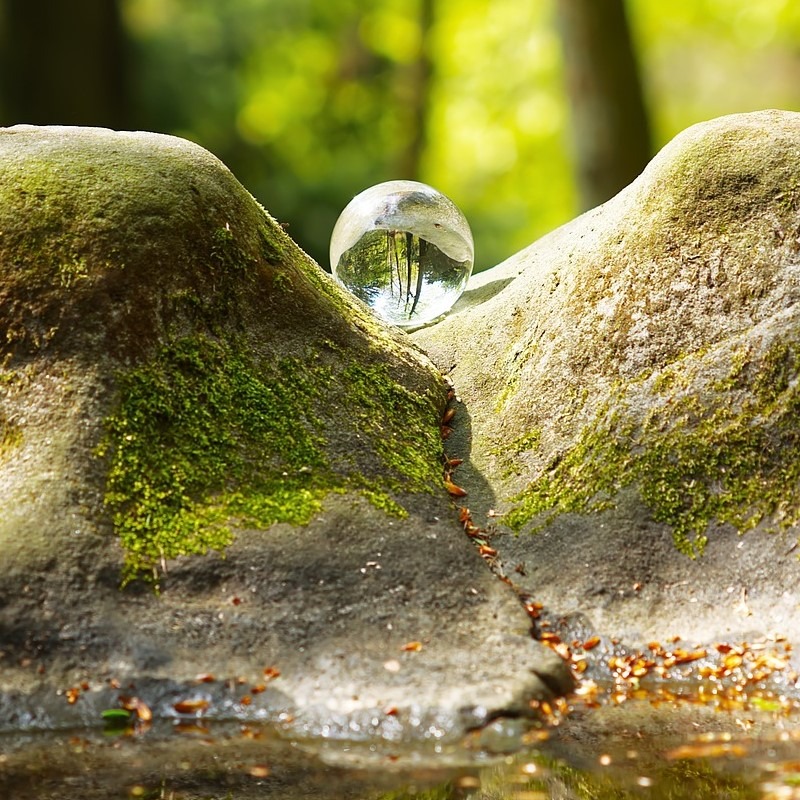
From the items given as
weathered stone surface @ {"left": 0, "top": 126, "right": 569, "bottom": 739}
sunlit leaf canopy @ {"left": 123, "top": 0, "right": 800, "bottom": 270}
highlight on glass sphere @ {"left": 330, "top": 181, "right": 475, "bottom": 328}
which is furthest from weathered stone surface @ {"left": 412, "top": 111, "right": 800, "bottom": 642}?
sunlit leaf canopy @ {"left": 123, "top": 0, "right": 800, "bottom": 270}

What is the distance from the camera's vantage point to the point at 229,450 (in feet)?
14.0

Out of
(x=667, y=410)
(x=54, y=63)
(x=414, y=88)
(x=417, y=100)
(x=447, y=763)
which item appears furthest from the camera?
(x=414, y=88)

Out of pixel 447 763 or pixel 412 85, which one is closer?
pixel 447 763

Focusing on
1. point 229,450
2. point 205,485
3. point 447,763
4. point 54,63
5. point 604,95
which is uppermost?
point 54,63

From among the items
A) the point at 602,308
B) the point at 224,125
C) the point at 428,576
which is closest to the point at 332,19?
the point at 224,125

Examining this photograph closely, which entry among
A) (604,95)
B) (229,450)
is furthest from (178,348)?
(604,95)

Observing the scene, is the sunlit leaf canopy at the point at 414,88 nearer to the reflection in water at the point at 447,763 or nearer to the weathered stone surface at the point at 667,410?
the weathered stone surface at the point at 667,410

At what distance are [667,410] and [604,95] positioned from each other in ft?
21.7

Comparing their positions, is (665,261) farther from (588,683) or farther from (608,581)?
(588,683)

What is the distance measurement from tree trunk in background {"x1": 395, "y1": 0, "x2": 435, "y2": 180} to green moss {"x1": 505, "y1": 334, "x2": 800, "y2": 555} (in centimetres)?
1316

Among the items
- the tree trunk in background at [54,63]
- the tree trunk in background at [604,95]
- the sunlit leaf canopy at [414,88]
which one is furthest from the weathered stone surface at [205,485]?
the sunlit leaf canopy at [414,88]

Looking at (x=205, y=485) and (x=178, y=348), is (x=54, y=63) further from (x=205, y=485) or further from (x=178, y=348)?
(x=205, y=485)

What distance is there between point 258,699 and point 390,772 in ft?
2.08

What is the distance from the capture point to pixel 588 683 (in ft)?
12.5
